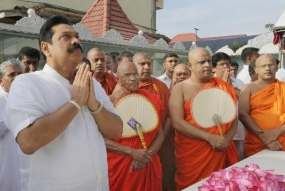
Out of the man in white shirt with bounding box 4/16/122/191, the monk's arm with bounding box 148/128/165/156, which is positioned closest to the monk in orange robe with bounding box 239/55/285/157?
the monk's arm with bounding box 148/128/165/156

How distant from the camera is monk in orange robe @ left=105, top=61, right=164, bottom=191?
2.57 metres

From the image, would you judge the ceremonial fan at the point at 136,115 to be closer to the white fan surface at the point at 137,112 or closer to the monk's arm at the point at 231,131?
the white fan surface at the point at 137,112

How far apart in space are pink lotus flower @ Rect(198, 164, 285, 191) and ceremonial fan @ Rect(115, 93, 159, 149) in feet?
4.73

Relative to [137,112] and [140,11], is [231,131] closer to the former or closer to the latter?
[137,112]

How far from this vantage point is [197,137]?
2900 millimetres

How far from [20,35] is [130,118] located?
2.73 metres

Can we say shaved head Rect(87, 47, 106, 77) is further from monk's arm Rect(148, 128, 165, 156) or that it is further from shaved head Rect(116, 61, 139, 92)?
monk's arm Rect(148, 128, 165, 156)

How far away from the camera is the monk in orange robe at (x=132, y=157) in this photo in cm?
257

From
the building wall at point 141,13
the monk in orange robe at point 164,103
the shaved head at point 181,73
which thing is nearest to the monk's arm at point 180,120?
the monk in orange robe at point 164,103

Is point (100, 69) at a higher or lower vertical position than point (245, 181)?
higher

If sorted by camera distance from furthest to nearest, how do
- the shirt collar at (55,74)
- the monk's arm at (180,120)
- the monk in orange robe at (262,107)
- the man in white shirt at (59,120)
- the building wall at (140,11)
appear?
the building wall at (140,11)
the monk in orange robe at (262,107)
the monk's arm at (180,120)
the shirt collar at (55,74)
the man in white shirt at (59,120)

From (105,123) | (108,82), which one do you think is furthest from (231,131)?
(105,123)

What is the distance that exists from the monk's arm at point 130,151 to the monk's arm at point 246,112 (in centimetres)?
117

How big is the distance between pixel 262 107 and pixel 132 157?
147 cm
